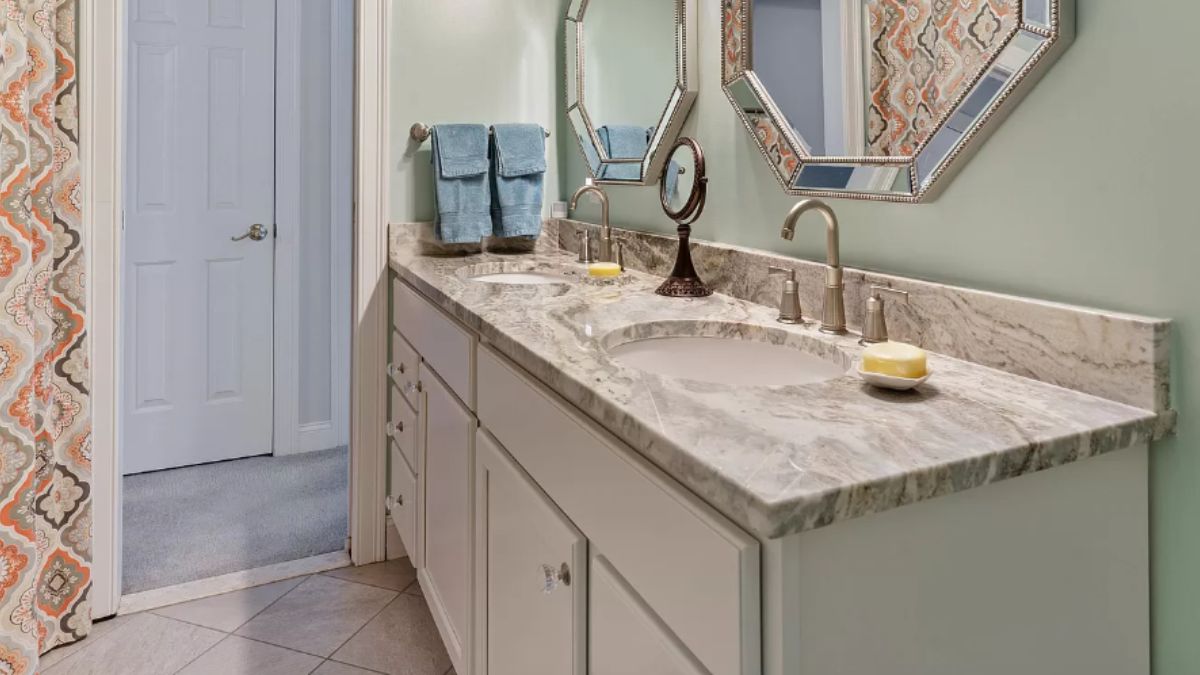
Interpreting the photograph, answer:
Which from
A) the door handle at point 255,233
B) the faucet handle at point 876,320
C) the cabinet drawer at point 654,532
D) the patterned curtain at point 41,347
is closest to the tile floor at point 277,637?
the patterned curtain at point 41,347

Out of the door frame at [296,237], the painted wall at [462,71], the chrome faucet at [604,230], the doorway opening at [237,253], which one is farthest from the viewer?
the door frame at [296,237]

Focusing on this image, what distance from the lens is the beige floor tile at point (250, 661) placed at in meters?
1.65

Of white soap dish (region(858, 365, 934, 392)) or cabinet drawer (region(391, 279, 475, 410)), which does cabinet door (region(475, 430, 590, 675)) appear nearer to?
cabinet drawer (region(391, 279, 475, 410))

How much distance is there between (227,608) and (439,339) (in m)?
1.00

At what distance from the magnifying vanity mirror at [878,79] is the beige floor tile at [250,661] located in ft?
4.78

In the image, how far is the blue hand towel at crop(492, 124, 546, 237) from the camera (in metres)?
2.13

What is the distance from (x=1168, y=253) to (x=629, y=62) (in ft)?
4.43

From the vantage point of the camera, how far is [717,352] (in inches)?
46.6

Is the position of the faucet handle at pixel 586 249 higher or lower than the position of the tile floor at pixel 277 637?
higher

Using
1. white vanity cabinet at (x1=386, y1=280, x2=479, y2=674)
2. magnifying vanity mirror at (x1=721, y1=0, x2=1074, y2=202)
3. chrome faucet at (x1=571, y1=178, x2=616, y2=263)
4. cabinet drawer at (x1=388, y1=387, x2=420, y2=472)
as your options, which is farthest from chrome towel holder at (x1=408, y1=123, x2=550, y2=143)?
magnifying vanity mirror at (x1=721, y1=0, x2=1074, y2=202)

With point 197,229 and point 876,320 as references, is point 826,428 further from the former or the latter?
point 197,229

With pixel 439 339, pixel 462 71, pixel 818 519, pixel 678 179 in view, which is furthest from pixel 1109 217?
pixel 462 71

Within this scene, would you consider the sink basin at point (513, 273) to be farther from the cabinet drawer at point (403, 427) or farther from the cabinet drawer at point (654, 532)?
the cabinet drawer at point (654, 532)

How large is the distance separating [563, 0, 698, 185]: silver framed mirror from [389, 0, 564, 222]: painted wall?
0.29 feet
